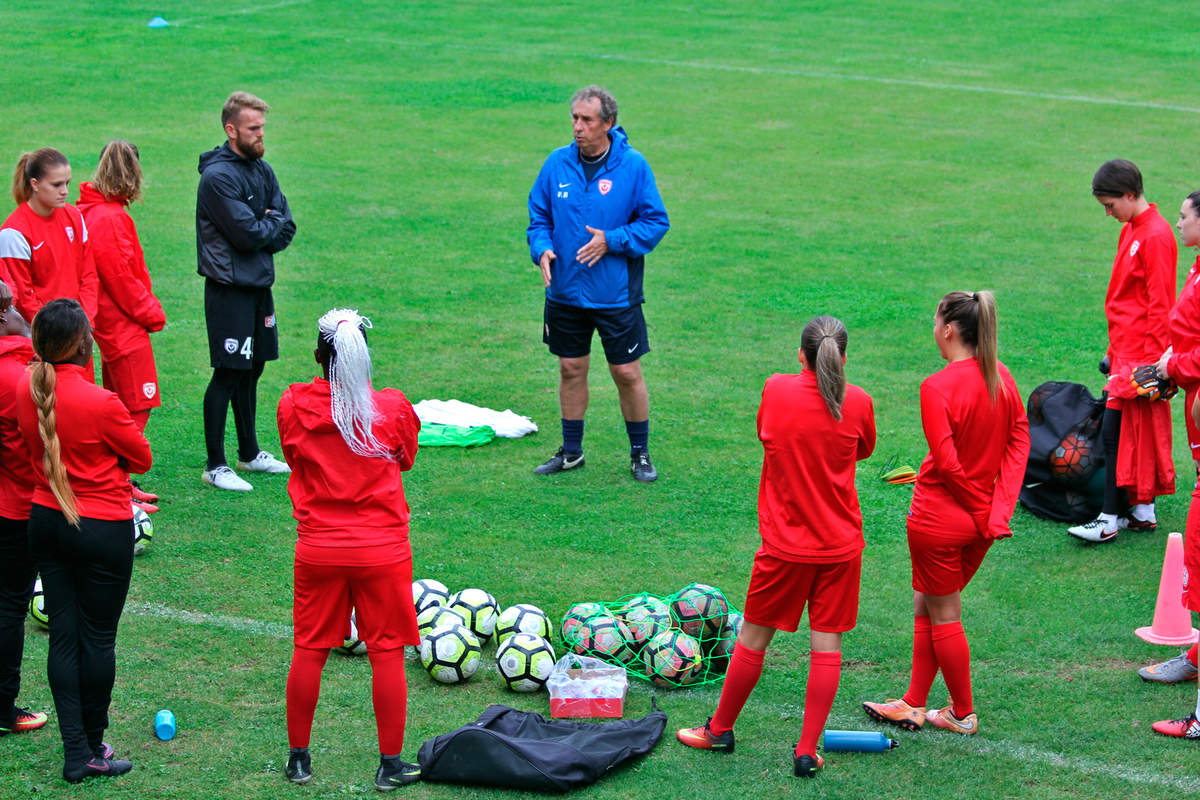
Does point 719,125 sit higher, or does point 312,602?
point 719,125

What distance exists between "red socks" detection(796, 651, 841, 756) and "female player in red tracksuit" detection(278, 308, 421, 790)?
5.93ft

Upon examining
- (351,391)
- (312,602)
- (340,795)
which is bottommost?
(340,795)

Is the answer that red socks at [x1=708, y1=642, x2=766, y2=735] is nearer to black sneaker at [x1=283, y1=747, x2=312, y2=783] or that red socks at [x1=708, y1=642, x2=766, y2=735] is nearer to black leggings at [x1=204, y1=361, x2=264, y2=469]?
black sneaker at [x1=283, y1=747, x2=312, y2=783]

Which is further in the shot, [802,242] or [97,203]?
[802,242]

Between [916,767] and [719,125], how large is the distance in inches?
685

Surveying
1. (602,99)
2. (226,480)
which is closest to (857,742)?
(602,99)

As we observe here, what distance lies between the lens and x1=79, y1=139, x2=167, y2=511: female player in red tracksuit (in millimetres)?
8461

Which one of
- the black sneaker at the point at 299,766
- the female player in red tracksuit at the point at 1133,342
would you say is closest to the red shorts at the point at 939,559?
the female player in red tracksuit at the point at 1133,342

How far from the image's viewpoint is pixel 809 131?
21750 millimetres

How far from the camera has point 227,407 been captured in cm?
920

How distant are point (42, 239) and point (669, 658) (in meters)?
4.72

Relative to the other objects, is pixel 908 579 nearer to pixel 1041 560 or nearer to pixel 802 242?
pixel 1041 560

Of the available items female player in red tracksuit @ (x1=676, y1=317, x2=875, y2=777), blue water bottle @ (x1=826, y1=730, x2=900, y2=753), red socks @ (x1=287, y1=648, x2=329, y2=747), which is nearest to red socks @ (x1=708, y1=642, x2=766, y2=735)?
female player in red tracksuit @ (x1=676, y1=317, x2=875, y2=777)

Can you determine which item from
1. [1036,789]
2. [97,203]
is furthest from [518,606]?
[97,203]
